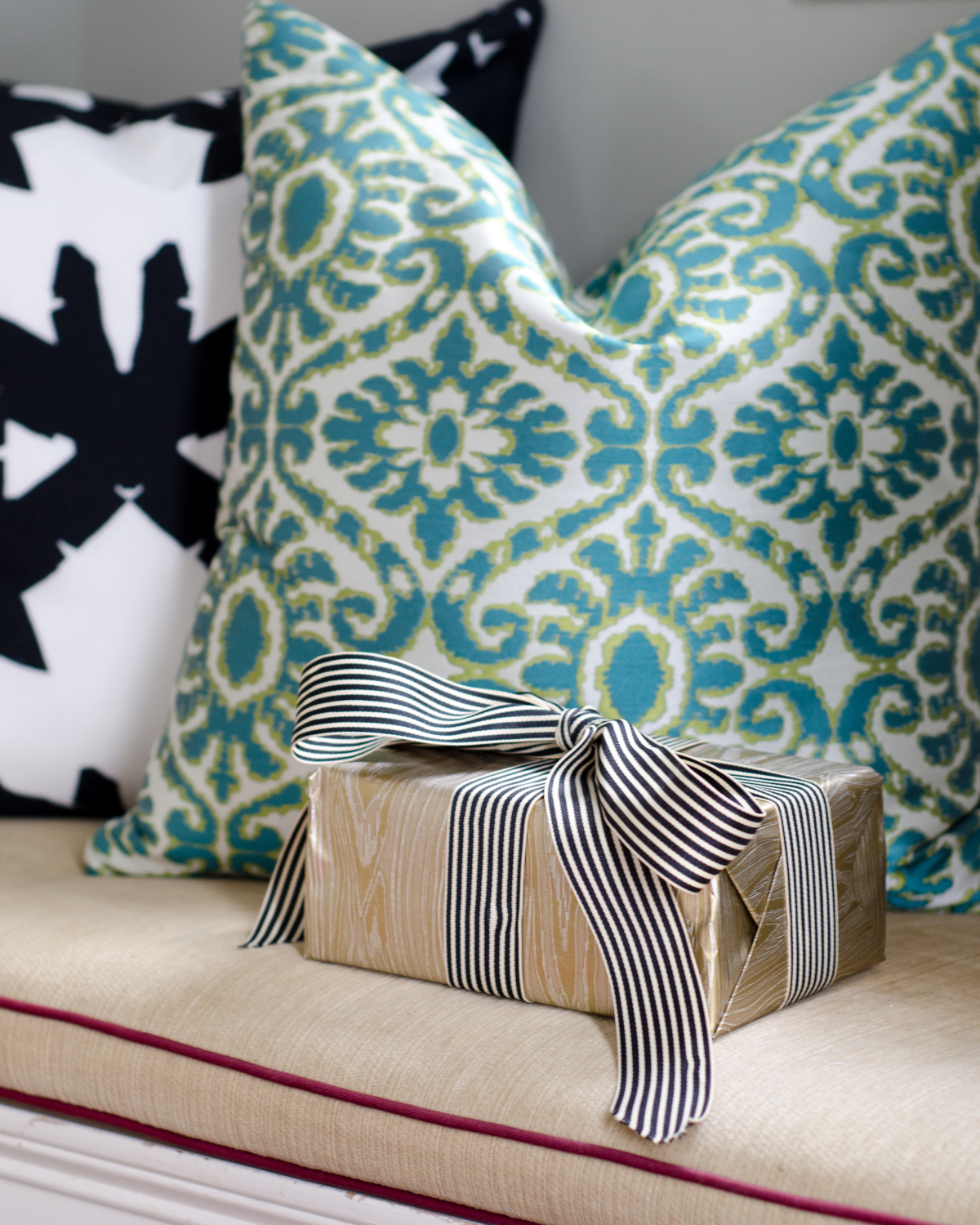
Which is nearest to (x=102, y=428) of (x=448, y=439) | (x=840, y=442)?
(x=448, y=439)

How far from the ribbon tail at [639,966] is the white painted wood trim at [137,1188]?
114 millimetres

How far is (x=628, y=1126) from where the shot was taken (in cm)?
48

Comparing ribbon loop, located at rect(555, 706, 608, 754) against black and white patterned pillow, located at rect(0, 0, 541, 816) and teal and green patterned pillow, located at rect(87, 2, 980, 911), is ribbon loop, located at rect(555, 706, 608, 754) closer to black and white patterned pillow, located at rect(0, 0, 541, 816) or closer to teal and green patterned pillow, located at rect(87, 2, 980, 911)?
teal and green patterned pillow, located at rect(87, 2, 980, 911)

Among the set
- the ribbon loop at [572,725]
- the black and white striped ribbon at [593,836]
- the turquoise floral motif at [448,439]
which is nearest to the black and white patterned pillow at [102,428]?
the turquoise floral motif at [448,439]

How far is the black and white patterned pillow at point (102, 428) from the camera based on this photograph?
0.94 metres

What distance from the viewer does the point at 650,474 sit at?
2.41ft

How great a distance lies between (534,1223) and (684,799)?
0.65ft

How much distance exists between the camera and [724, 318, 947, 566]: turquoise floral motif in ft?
2.45

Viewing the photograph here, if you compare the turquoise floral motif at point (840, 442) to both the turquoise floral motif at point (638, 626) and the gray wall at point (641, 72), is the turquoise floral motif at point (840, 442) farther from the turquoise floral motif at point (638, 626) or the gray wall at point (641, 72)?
the gray wall at point (641, 72)

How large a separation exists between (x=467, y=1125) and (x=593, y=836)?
0.46 feet

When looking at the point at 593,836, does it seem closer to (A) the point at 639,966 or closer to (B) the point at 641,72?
(A) the point at 639,966

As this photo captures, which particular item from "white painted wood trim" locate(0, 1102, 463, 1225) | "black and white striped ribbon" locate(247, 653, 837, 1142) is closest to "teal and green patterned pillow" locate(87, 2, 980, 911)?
"black and white striped ribbon" locate(247, 653, 837, 1142)

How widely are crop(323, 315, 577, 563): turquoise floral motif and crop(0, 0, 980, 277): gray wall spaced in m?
0.46

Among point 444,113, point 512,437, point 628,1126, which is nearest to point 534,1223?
point 628,1126
